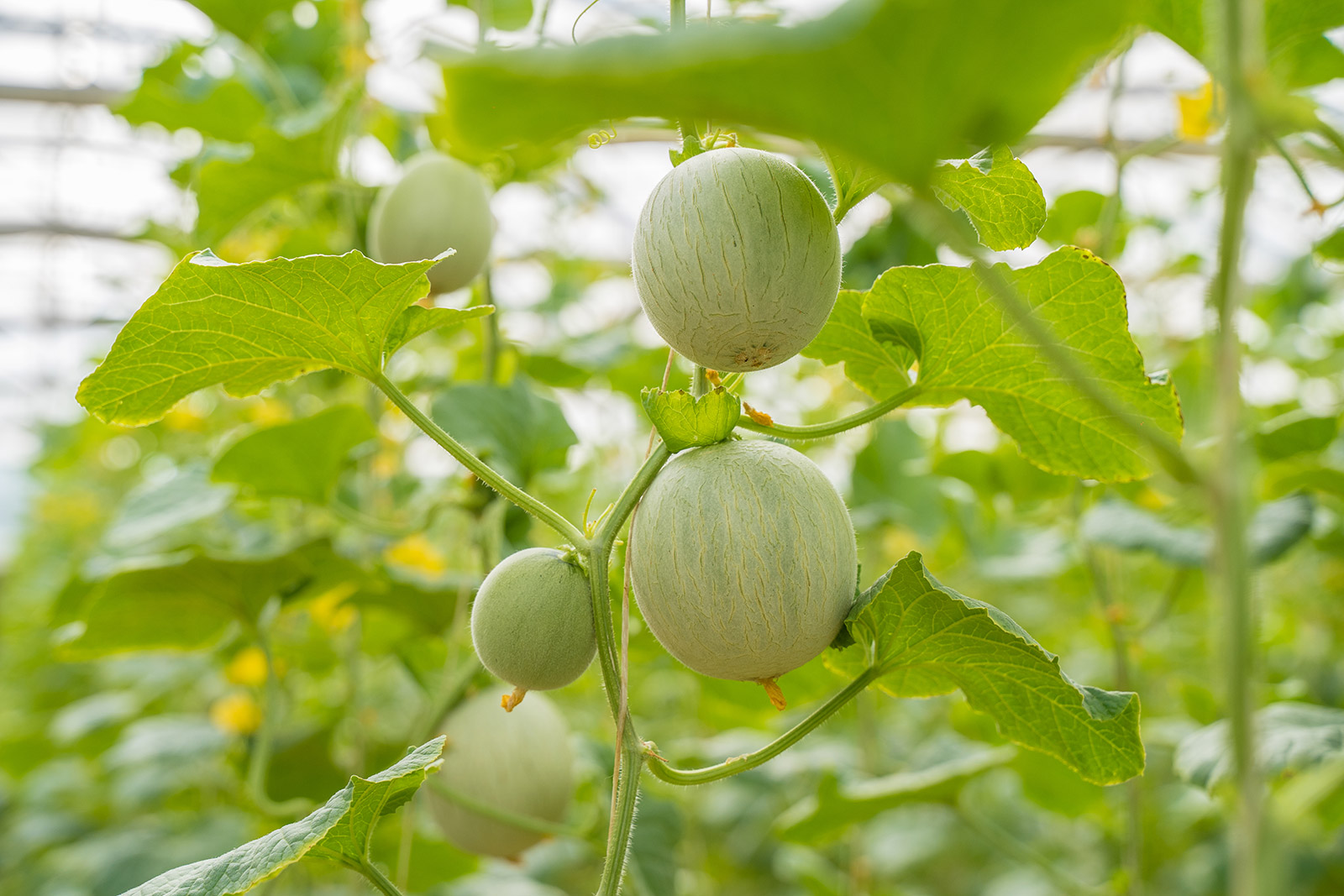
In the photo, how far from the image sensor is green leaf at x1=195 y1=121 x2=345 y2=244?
900 millimetres

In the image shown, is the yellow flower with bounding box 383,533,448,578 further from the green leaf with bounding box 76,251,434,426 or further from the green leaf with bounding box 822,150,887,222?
the green leaf with bounding box 822,150,887,222

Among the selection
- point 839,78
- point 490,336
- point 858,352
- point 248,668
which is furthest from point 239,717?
point 839,78

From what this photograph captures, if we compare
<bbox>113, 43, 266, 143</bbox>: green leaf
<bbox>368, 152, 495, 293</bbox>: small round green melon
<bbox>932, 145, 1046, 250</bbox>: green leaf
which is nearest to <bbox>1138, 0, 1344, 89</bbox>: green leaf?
<bbox>932, 145, 1046, 250</bbox>: green leaf

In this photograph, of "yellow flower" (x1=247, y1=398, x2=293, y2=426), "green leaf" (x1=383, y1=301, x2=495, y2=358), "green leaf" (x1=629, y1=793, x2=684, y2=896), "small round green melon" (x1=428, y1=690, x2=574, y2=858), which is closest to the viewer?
"green leaf" (x1=383, y1=301, x2=495, y2=358)

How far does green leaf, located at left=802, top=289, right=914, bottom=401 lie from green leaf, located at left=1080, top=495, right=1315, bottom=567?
1.19 ft

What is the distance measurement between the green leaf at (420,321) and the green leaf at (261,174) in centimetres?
44

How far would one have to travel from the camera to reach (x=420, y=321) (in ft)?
1.76

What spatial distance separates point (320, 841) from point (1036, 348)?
439mm

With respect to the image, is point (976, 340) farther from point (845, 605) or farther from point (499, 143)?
point (499, 143)

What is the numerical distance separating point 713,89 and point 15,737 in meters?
2.10

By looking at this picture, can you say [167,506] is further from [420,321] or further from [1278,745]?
[1278,745]

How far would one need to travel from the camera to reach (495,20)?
1229 mm

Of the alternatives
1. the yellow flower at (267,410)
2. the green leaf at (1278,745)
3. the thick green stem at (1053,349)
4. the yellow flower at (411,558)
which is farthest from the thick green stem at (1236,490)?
the yellow flower at (267,410)

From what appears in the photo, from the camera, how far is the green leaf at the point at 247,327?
1.59 ft
